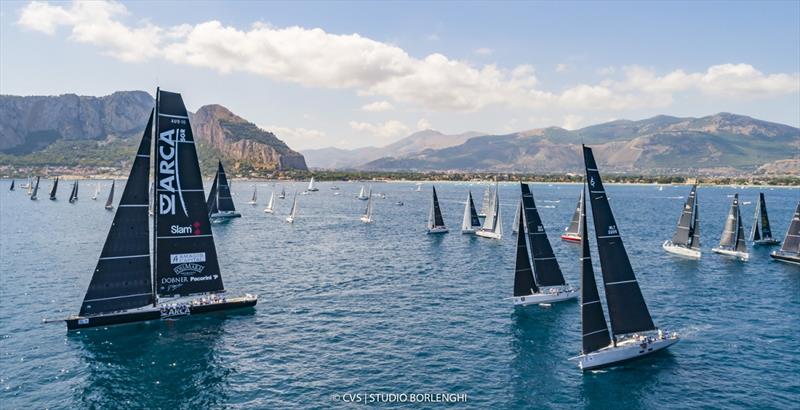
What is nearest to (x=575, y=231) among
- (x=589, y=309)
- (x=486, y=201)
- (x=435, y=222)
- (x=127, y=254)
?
(x=435, y=222)

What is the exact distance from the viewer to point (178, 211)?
1603 inches

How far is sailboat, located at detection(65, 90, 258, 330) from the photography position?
37.8 m

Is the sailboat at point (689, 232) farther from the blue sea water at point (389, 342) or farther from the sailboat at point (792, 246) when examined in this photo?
the sailboat at point (792, 246)

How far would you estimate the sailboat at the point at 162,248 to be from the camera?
37812 mm

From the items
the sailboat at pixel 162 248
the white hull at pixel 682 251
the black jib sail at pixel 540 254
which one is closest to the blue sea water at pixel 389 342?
the sailboat at pixel 162 248

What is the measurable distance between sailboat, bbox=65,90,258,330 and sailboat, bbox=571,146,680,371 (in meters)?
32.5

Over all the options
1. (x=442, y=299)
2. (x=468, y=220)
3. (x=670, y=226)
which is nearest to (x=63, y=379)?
(x=442, y=299)

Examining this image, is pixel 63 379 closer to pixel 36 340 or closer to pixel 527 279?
pixel 36 340

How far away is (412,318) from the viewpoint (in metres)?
43.8

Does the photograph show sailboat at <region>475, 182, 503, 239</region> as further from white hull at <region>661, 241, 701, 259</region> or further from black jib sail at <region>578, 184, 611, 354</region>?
black jib sail at <region>578, 184, 611, 354</region>

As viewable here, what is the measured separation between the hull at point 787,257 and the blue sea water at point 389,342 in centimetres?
137

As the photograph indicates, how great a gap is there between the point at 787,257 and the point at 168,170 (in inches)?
3453

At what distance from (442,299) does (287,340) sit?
19086mm

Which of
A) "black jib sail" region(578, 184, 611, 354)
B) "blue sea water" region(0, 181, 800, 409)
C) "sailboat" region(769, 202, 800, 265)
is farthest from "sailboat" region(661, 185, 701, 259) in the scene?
"black jib sail" region(578, 184, 611, 354)
